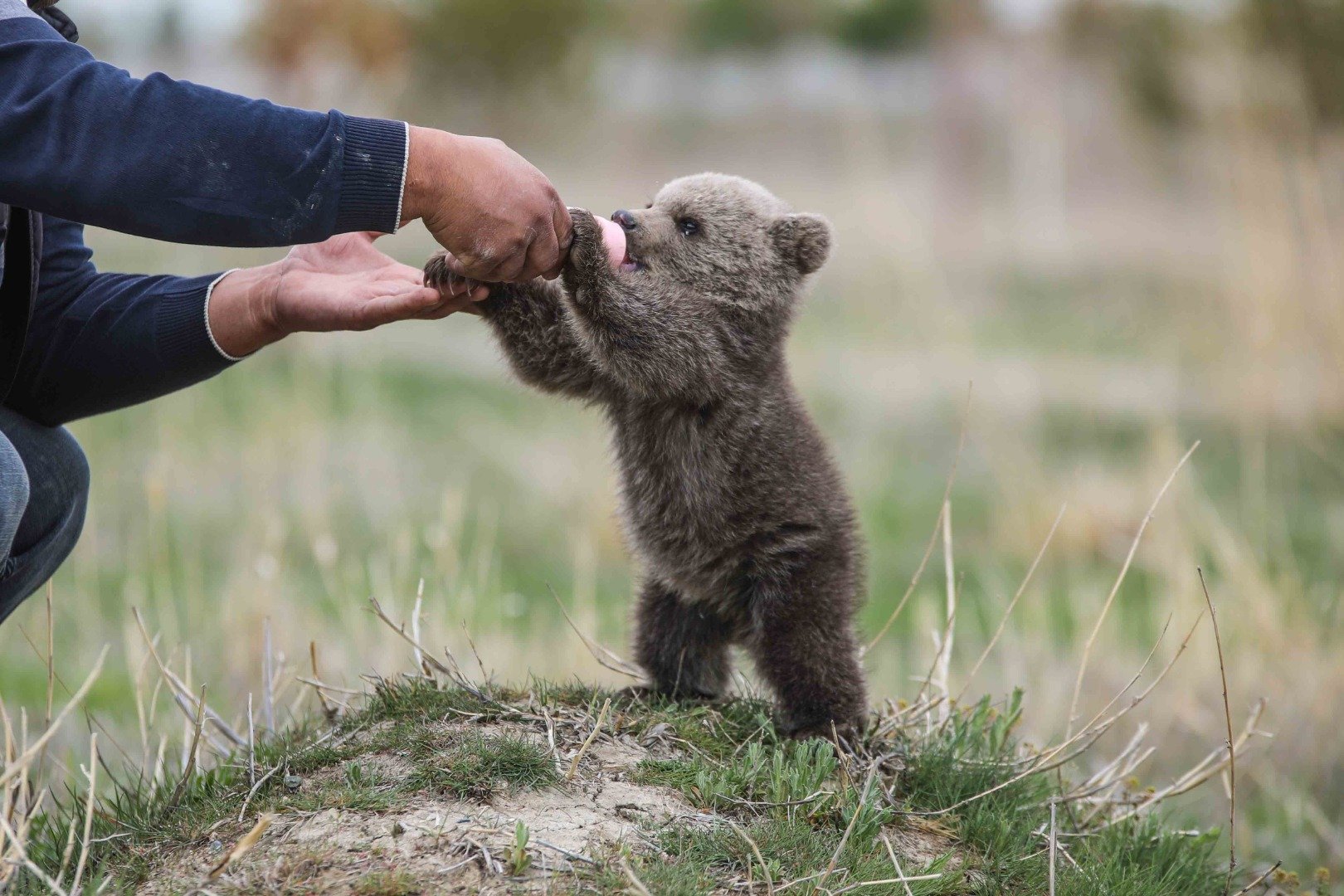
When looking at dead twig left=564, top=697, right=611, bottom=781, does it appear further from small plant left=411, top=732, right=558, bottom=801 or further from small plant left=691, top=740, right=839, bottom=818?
small plant left=691, top=740, right=839, bottom=818

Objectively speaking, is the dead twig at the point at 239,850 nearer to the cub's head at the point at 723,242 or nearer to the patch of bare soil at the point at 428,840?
the patch of bare soil at the point at 428,840

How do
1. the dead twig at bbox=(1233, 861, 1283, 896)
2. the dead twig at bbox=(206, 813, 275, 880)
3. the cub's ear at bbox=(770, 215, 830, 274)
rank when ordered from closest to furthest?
the dead twig at bbox=(206, 813, 275, 880) → the dead twig at bbox=(1233, 861, 1283, 896) → the cub's ear at bbox=(770, 215, 830, 274)

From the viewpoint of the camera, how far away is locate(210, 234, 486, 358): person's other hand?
3.44 m

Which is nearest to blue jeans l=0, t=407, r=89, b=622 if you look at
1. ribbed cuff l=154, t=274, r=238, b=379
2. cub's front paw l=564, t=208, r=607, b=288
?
ribbed cuff l=154, t=274, r=238, b=379

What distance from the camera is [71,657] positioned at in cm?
638

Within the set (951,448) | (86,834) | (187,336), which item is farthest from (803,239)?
(951,448)

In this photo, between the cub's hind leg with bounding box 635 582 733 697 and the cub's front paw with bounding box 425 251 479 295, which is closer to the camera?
the cub's front paw with bounding box 425 251 479 295

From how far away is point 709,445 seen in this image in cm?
383

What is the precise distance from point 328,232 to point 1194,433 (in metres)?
10.6

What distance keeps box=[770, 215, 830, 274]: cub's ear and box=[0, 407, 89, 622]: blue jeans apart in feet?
7.61

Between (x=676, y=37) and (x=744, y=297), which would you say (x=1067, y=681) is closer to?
(x=744, y=297)

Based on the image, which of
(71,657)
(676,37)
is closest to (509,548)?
(71,657)

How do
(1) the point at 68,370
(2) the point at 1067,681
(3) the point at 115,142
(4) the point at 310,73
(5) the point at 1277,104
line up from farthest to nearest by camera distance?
(4) the point at 310,73, (5) the point at 1277,104, (2) the point at 1067,681, (1) the point at 68,370, (3) the point at 115,142

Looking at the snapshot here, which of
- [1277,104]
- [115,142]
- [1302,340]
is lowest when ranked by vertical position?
[1302,340]
